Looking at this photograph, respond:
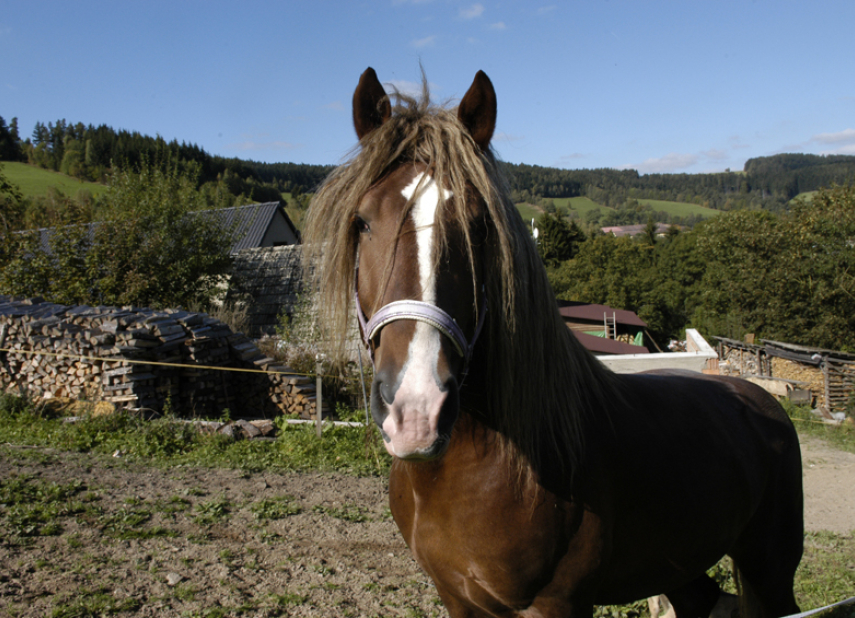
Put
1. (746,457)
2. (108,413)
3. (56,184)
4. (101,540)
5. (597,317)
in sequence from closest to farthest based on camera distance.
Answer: (746,457) < (101,540) < (108,413) < (597,317) < (56,184)

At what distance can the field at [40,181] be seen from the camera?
4306cm

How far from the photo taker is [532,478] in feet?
4.56

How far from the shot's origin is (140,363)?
7.25 meters

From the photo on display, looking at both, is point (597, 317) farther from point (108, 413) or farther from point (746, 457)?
point (746, 457)

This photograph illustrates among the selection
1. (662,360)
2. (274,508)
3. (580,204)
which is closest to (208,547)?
(274,508)

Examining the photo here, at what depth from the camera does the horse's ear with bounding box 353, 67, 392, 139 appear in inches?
57.7

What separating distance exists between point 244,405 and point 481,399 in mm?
8105

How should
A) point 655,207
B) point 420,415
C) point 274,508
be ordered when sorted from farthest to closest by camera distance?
point 655,207 < point 274,508 < point 420,415

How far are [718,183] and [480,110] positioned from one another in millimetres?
140526

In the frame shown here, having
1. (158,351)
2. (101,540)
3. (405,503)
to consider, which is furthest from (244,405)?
(405,503)

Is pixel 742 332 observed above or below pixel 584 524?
below

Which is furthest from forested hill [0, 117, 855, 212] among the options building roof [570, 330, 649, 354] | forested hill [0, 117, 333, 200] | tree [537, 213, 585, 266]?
building roof [570, 330, 649, 354]

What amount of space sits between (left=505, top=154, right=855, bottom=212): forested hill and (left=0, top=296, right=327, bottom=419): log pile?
72538 millimetres

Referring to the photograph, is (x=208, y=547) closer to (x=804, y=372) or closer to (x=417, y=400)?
(x=417, y=400)
